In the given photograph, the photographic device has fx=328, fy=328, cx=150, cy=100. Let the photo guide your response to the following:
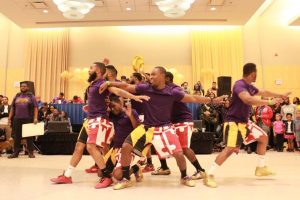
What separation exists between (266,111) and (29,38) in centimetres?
1100

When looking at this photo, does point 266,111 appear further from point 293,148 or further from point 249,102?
point 249,102

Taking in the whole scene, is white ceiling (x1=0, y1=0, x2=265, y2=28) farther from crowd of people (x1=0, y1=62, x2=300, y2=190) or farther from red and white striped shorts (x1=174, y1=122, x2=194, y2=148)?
red and white striped shorts (x1=174, y1=122, x2=194, y2=148)

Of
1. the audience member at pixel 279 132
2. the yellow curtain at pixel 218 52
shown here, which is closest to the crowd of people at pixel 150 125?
the audience member at pixel 279 132

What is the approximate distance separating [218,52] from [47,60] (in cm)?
780

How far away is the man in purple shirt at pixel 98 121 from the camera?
3816 mm

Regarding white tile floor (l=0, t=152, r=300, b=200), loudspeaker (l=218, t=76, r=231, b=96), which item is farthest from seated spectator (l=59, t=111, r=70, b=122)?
loudspeaker (l=218, t=76, r=231, b=96)

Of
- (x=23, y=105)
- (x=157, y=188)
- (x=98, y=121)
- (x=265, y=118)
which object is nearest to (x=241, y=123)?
(x=157, y=188)

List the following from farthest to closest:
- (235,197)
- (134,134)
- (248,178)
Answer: (248,178) < (134,134) < (235,197)

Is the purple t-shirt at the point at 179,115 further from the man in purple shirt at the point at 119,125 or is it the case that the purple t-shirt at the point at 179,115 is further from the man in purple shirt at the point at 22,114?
the man in purple shirt at the point at 22,114

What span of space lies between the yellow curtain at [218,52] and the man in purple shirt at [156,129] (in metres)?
11.2

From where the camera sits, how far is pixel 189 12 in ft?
41.0

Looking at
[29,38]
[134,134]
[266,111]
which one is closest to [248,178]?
[134,134]

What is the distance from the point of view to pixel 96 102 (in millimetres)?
3947

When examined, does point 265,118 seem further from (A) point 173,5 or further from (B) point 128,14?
(B) point 128,14
